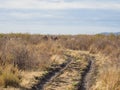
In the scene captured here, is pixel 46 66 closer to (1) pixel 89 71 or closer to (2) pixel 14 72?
(1) pixel 89 71

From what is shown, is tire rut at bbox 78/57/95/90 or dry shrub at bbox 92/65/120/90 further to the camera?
tire rut at bbox 78/57/95/90

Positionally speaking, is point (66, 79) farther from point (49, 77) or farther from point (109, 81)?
point (109, 81)

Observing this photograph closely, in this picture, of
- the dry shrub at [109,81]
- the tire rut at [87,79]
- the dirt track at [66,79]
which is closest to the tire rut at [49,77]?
the dirt track at [66,79]

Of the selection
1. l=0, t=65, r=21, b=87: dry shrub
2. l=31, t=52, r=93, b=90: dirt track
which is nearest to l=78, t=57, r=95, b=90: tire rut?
l=31, t=52, r=93, b=90: dirt track

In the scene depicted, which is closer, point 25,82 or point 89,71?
point 25,82

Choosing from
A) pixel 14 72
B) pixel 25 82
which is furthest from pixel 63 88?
pixel 14 72

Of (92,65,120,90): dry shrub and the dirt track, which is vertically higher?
(92,65,120,90): dry shrub

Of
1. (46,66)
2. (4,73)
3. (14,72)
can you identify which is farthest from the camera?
(46,66)

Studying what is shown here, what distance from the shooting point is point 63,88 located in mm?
15602

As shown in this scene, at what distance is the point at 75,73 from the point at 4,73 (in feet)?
15.1

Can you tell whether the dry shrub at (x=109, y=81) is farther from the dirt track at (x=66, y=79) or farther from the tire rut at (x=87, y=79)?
the dirt track at (x=66, y=79)

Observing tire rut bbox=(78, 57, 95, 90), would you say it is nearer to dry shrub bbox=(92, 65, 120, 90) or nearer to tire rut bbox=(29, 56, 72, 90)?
dry shrub bbox=(92, 65, 120, 90)

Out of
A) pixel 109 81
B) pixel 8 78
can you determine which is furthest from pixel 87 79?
pixel 8 78

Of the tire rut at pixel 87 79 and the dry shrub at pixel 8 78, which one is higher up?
the dry shrub at pixel 8 78
